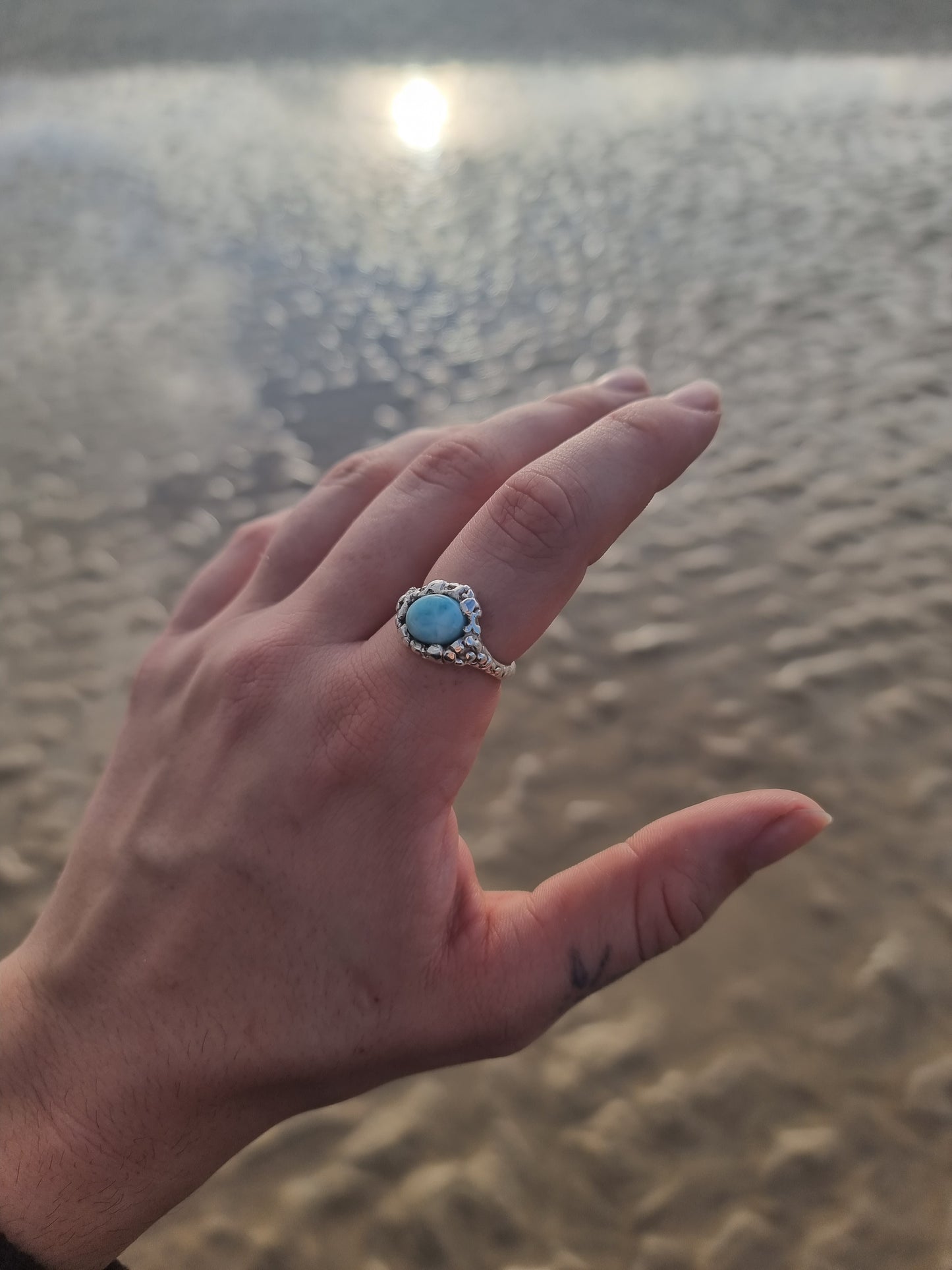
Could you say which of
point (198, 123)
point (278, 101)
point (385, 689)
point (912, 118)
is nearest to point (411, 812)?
point (385, 689)

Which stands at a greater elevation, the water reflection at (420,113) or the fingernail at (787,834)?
the water reflection at (420,113)

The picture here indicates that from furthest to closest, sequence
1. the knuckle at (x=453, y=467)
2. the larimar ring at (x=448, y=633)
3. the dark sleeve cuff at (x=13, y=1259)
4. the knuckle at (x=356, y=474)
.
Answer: the knuckle at (x=356, y=474) → the knuckle at (x=453, y=467) → the larimar ring at (x=448, y=633) → the dark sleeve cuff at (x=13, y=1259)

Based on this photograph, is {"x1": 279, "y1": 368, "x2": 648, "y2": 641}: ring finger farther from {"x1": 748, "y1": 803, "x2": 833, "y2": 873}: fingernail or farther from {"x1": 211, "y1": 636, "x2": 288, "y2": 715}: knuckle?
{"x1": 748, "y1": 803, "x2": 833, "y2": 873}: fingernail

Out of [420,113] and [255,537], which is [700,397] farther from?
[420,113]

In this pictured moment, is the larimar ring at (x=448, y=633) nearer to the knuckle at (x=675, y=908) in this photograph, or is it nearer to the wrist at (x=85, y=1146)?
the knuckle at (x=675, y=908)

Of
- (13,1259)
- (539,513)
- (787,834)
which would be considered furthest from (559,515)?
(13,1259)

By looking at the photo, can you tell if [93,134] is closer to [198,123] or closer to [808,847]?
[198,123]

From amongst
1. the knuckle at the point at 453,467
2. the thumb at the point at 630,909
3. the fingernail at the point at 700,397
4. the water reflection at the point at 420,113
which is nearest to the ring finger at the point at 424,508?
the knuckle at the point at 453,467
